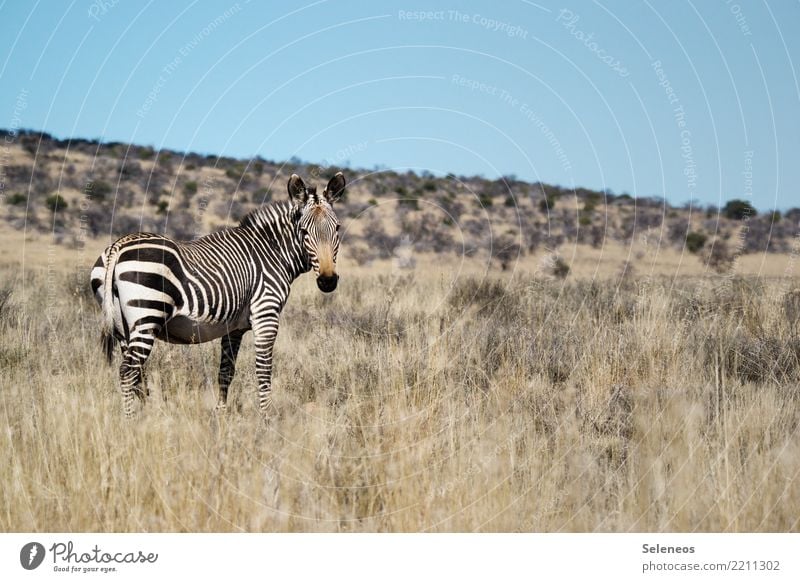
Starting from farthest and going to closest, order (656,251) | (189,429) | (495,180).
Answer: (495,180) < (656,251) < (189,429)

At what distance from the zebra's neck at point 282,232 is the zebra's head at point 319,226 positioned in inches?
6.4

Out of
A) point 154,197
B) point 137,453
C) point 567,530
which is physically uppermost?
point 154,197

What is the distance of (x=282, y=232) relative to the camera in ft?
27.7

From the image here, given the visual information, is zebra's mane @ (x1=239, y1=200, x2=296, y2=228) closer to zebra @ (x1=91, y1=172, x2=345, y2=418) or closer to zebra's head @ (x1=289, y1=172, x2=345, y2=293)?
zebra @ (x1=91, y1=172, x2=345, y2=418)

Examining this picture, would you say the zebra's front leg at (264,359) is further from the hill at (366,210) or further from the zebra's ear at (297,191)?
the hill at (366,210)

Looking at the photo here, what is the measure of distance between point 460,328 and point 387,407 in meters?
4.51

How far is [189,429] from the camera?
6301 mm

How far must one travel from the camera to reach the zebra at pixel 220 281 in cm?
690

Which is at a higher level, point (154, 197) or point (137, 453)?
point (154, 197)

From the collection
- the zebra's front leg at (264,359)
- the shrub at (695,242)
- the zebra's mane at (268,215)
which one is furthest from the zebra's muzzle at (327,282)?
the shrub at (695,242)

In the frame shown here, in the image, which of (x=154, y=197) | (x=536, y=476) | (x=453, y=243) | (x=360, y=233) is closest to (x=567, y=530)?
(x=536, y=476)

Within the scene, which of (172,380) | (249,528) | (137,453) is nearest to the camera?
(249,528)

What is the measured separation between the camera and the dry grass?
5.44 m

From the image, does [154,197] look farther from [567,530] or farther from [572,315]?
[567,530]
